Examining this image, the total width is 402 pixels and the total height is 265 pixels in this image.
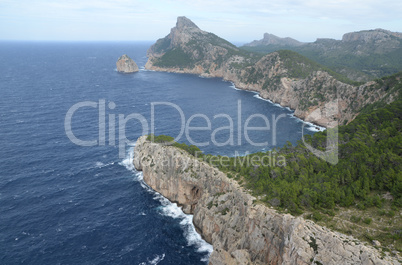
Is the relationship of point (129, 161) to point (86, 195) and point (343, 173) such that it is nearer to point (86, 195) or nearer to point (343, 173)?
point (86, 195)

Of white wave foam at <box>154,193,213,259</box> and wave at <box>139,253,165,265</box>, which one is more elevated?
white wave foam at <box>154,193,213,259</box>

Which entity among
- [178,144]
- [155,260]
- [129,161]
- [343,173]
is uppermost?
[343,173]

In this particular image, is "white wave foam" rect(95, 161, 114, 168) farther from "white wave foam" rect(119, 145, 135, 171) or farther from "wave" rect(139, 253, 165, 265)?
"wave" rect(139, 253, 165, 265)

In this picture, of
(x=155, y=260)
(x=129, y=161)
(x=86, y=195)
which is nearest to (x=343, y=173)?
(x=155, y=260)

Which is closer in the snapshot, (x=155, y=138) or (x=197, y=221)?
(x=197, y=221)

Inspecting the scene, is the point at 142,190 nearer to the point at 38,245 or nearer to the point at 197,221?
the point at 197,221

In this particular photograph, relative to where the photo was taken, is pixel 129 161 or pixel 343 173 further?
pixel 129 161

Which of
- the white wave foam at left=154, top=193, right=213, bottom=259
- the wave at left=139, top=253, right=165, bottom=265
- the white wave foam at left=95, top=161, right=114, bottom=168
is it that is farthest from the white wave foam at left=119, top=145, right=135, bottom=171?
the wave at left=139, top=253, right=165, bottom=265

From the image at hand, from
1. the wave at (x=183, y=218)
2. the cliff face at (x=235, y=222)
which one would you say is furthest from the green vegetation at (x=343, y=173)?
the wave at (x=183, y=218)

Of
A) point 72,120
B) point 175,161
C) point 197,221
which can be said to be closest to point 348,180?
point 197,221
